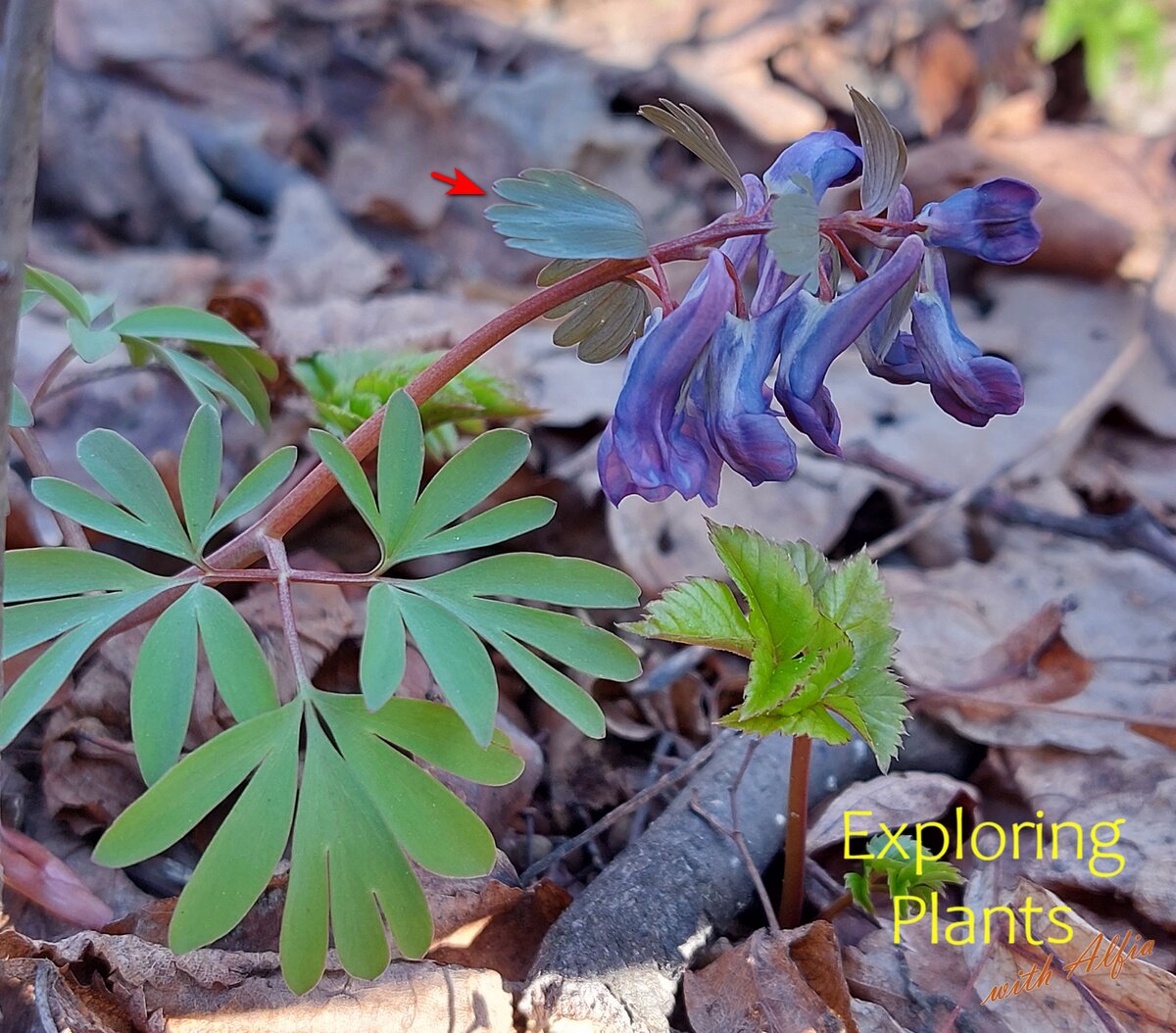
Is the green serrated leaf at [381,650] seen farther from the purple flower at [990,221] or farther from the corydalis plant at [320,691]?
the purple flower at [990,221]

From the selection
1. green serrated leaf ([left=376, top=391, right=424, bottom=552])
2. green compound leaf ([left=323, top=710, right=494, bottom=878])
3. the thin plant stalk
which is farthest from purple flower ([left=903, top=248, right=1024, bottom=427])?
green compound leaf ([left=323, top=710, right=494, bottom=878])

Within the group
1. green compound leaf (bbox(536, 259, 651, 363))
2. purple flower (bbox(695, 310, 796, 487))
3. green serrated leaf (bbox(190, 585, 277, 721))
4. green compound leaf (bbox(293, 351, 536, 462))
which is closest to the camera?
green serrated leaf (bbox(190, 585, 277, 721))

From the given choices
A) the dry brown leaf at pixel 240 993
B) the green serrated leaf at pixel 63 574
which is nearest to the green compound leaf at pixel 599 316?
the green serrated leaf at pixel 63 574

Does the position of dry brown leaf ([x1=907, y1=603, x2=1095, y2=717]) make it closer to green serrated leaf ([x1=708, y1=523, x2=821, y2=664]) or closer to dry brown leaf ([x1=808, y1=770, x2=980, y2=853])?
dry brown leaf ([x1=808, y1=770, x2=980, y2=853])

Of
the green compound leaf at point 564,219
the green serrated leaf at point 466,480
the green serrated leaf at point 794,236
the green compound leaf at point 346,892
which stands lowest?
the green compound leaf at point 346,892

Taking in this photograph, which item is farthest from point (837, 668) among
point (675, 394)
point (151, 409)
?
point (151, 409)
